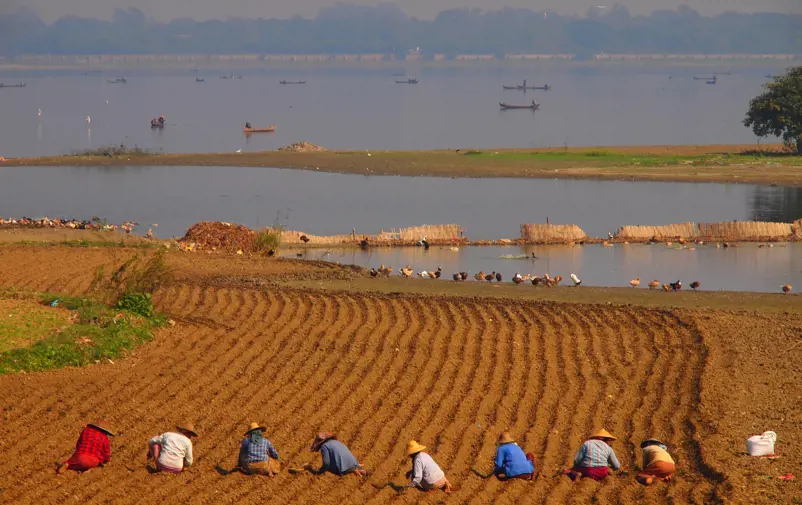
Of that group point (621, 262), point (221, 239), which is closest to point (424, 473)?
point (221, 239)

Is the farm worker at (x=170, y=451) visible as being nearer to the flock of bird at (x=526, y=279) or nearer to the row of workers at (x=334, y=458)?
the row of workers at (x=334, y=458)

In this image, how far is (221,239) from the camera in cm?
3450

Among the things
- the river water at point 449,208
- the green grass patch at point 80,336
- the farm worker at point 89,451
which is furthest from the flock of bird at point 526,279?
the farm worker at point 89,451

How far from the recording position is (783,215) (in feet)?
153

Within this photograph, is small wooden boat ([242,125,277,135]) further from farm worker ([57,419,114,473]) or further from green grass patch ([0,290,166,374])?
farm worker ([57,419,114,473])

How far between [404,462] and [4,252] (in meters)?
17.9

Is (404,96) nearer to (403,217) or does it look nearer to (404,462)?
(403,217)

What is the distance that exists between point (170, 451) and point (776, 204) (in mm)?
40776

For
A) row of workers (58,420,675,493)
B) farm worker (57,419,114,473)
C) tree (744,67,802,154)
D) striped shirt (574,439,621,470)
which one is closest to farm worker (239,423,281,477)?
row of workers (58,420,675,493)

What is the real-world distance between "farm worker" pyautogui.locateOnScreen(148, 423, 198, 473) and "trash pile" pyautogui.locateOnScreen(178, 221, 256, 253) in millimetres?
19862

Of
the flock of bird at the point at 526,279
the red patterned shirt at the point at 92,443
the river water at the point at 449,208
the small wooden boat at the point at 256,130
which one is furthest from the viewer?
the small wooden boat at the point at 256,130

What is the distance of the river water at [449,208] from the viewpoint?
35406 mm

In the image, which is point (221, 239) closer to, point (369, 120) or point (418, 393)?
point (418, 393)

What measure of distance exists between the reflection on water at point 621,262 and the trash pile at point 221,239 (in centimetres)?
227
